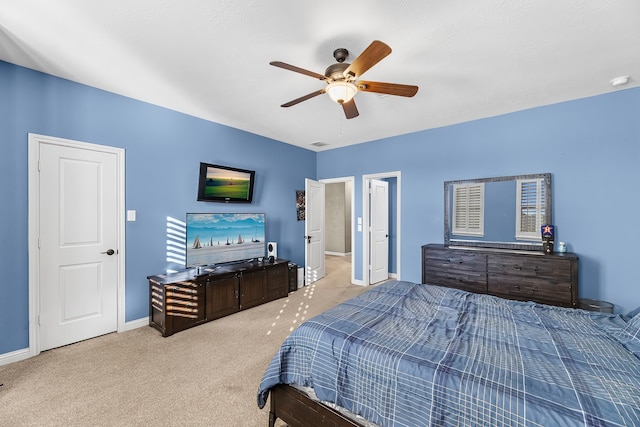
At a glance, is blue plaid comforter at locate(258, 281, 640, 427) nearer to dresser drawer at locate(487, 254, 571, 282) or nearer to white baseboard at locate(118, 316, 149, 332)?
dresser drawer at locate(487, 254, 571, 282)

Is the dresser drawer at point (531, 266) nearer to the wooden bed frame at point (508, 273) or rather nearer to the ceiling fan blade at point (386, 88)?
the wooden bed frame at point (508, 273)

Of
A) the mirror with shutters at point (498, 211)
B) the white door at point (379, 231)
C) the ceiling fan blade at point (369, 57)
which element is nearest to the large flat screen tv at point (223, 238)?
the white door at point (379, 231)

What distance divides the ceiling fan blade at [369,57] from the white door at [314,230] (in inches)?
126

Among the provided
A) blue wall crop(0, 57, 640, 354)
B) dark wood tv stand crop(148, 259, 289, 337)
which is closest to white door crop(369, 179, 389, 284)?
blue wall crop(0, 57, 640, 354)

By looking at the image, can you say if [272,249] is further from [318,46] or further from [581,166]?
[581,166]

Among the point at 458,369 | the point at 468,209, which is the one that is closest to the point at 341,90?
the point at 458,369

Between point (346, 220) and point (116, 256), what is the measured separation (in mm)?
6420

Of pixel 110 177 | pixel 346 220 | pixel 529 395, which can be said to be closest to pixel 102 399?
pixel 110 177

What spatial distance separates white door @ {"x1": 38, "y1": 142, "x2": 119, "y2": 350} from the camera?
2.64 meters

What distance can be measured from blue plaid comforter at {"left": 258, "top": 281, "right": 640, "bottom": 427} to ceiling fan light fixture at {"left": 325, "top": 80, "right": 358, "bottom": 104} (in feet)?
5.57

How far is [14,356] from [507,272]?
524 centimetres

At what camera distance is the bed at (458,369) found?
1047 mm

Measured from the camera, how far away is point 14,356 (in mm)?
2443

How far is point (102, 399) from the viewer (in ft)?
6.49
